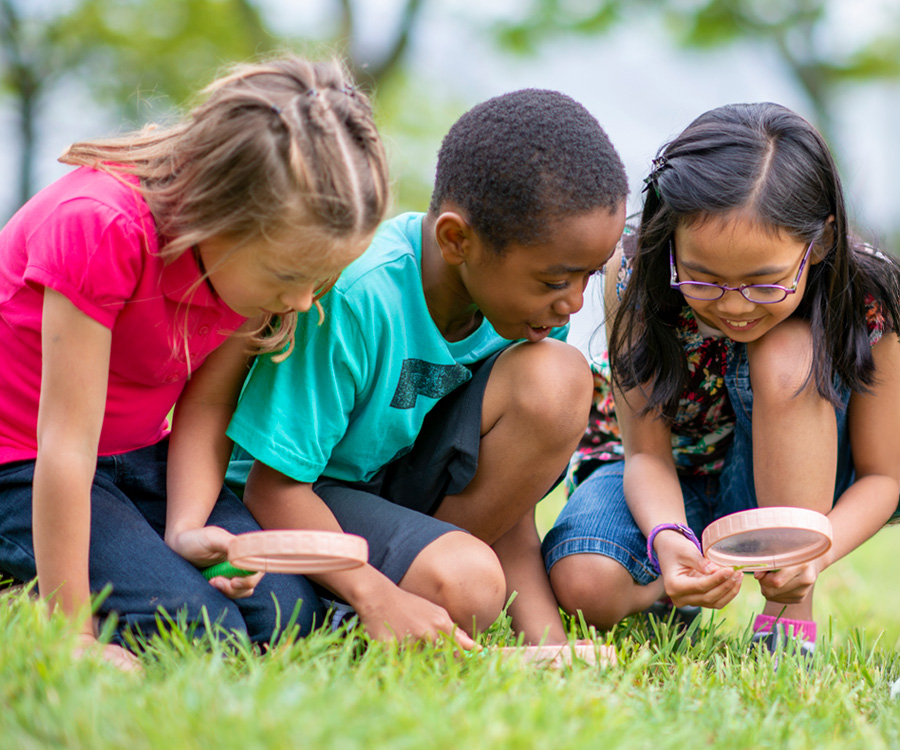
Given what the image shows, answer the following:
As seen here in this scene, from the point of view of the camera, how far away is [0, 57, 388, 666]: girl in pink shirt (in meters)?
1.86

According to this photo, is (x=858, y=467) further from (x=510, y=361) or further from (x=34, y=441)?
(x=34, y=441)

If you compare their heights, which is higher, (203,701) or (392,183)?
(392,183)

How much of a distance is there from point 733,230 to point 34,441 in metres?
1.71

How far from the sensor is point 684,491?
9.55 feet

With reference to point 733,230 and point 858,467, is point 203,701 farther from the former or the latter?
point 858,467

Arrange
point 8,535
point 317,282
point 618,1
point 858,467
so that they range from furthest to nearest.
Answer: point 618,1, point 858,467, point 8,535, point 317,282

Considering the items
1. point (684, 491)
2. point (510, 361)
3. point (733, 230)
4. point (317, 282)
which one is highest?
point (733, 230)

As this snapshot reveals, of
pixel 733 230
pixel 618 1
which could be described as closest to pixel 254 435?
pixel 733 230

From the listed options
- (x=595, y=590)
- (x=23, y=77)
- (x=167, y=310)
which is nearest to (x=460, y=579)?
(x=595, y=590)

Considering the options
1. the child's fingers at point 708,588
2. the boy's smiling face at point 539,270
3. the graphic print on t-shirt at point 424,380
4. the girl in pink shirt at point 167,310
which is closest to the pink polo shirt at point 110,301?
the girl in pink shirt at point 167,310

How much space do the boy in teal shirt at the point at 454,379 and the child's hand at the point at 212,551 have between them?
190 mm

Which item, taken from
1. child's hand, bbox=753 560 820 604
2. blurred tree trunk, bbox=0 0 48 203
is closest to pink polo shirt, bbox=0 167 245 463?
child's hand, bbox=753 560 820 604

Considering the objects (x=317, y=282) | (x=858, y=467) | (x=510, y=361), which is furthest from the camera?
(x=858, y=467)

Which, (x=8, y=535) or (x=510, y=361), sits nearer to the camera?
(x=8, y=535)
